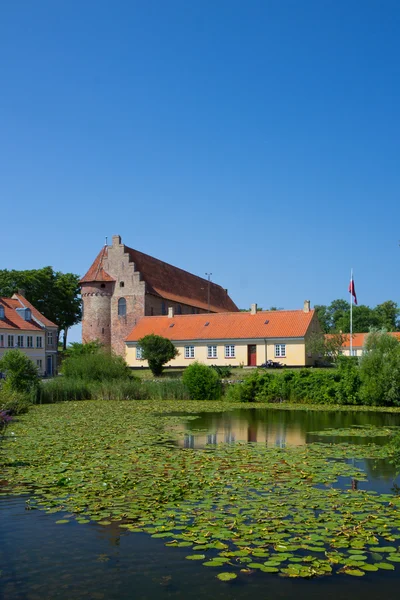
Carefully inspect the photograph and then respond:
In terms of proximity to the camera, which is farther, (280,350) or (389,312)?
(389,312)

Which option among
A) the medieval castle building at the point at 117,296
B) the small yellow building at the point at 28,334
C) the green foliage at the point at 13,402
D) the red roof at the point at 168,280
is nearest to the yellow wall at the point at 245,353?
the medieval castle building at the point at 117,296

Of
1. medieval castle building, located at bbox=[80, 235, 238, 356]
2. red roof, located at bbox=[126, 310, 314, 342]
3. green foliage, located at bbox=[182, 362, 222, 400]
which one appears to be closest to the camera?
green foliage, located at bbox=[182, 362, 222, 400]

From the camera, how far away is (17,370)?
29984mm

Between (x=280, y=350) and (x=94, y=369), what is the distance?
21719mm

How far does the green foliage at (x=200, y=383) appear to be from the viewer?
110 ft

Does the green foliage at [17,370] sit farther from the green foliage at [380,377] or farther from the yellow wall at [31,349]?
the yellow wall at [31,349]

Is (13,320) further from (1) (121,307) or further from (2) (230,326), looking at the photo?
(2) (230,326)

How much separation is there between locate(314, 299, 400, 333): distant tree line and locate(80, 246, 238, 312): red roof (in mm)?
26386

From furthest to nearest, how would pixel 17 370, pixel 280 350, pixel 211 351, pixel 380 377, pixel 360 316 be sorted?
pixel 360 316, pixel 211 351, pixel 280 350, pixel 17 370, pixel 380 377

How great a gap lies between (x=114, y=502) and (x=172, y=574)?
282 centimetres

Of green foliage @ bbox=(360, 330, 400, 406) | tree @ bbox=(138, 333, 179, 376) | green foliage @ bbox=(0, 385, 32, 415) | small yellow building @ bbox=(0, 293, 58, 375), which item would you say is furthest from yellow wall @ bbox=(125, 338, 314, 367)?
green foliage @ bbox=(0, 385, 32, 415)

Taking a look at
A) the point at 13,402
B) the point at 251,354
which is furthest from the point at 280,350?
the point at 13,402

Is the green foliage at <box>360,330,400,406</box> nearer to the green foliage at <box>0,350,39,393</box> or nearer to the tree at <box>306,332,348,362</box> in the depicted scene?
the green foliage at <box>0,350,39,393</box>

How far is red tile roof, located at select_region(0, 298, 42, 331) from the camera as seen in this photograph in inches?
2116
